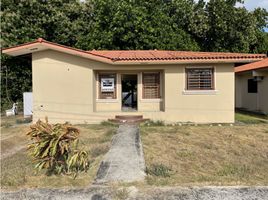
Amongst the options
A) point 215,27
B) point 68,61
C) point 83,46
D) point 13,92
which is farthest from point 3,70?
point 215,27

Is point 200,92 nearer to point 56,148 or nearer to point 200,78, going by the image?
point 200,78

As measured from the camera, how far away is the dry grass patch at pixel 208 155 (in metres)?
5.23

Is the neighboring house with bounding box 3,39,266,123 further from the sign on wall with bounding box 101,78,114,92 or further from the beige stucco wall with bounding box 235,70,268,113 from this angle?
the beige stucco wall with bounding box 235,70,268,113

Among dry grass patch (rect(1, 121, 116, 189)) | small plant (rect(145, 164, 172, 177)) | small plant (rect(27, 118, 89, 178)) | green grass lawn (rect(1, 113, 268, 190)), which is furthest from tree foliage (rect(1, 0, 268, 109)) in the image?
small plant (rect(27, 118, 89, 178))

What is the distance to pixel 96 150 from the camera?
290 inches

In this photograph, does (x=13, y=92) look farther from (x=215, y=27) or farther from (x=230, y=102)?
(x=215, y=27)

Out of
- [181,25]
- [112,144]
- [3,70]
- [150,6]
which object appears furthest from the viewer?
[181,25]

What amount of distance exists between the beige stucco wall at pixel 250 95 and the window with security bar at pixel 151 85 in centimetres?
656

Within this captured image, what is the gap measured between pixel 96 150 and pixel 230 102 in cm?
768

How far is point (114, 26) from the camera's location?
20.8 meters

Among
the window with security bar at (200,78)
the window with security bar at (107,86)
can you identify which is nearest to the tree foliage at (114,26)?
the window with security bar at (107,86)

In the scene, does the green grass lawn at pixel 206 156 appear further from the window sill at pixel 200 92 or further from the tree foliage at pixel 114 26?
the tree foliage at pixel 114 26

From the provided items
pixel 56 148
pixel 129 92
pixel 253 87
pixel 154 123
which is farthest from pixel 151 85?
pixel 56 148

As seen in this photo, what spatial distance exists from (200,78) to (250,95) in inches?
273
